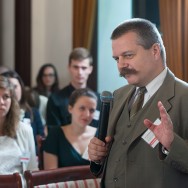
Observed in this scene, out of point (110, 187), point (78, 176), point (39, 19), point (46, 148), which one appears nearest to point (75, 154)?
point (46, 148)

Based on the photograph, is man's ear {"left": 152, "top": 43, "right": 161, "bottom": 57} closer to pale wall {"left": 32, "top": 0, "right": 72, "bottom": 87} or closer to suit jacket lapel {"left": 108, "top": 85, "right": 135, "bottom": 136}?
suit jacket lapel {"left": 108, "top": 85, "right": 135, "bottom": 136}

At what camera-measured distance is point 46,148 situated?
303 cm

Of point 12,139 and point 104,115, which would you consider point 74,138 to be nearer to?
point 12,139

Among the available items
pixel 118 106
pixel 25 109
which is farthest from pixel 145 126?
pixel 25 109

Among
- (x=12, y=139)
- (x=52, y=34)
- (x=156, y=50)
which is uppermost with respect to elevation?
(x=52, y=34)

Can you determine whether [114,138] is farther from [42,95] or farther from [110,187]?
[42,95]

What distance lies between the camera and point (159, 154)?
5.38 ft

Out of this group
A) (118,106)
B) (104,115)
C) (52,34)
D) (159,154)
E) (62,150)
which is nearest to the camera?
(159,154)

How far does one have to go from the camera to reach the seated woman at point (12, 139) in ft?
9.14

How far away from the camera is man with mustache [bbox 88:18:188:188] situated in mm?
1586

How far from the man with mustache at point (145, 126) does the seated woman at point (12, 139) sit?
1.02 m

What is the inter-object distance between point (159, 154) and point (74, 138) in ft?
4.91

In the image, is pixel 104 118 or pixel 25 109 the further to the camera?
pixel 25 109

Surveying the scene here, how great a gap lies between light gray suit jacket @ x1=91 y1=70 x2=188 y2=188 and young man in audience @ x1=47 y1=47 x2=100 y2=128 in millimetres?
2219
